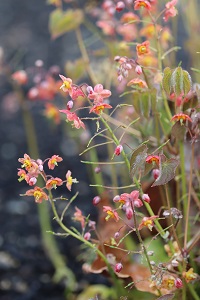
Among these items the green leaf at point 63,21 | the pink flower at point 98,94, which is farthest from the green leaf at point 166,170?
the green leaf at point 63,21

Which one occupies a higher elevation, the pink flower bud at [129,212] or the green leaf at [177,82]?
the green leaf at [177,82]

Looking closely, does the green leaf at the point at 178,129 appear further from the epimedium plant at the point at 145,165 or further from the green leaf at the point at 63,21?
the green leaf at the point at 63,21

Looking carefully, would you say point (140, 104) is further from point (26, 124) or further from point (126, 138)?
point (26, 124)

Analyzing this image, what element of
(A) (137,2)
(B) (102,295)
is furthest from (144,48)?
(B) (102,295)

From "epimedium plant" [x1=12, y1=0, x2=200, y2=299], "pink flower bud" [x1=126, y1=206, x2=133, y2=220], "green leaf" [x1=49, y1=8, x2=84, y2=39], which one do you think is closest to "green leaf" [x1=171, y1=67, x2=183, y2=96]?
"epimedium plant" [x1=12, y1=0, x2=200, y2=299]

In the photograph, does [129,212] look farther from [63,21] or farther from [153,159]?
[63,21]
